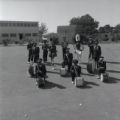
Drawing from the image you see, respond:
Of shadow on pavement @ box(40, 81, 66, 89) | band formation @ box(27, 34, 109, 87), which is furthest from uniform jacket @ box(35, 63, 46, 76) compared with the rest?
shadow on pavement @ box(40, 81, 66, 89)

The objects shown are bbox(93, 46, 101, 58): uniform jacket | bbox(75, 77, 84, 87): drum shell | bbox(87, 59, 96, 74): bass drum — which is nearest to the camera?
bbox(75, 77, 84, 87): drum shell

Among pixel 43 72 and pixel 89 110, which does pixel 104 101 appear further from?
pixel 43 72

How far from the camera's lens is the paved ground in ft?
25.4

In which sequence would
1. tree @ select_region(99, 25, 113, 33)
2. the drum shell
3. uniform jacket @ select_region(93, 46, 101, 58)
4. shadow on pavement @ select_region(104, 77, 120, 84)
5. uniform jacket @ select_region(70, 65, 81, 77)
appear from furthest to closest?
tree @ select_region(99, 25, 113, 33) → uniform jacket @ select_region(93, 46, 101, 58) → shadow on pavement @ select_region(104, 77, 120, 84) → uniform jacket @ select_region(70, 65, 81, 77) → the drum shell

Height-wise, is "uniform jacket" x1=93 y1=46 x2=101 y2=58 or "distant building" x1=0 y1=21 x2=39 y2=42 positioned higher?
"distant building" x1=0 y1=21 x2=39 y2=42

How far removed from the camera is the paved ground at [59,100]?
773 cm

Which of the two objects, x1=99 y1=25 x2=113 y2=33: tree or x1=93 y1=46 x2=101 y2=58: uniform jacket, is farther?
x1=99 y1=25 x2=113 y2=33: tree

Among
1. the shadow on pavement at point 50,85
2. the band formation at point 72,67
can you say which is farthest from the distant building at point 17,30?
the shadow on pavement at point 50,85

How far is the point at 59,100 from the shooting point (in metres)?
9.26

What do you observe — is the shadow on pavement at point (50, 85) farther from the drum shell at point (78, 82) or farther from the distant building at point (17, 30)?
the distant building at point (17, 30)

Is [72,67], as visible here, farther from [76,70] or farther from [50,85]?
[50,85]

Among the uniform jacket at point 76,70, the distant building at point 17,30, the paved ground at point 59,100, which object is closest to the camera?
the paved ground at point 59,100

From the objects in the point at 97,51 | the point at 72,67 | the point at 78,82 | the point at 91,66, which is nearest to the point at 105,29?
the point at 91,66

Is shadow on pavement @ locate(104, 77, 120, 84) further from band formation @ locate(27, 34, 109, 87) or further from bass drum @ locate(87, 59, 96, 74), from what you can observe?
bass drum @ locate(87, 59, 96, 74)
